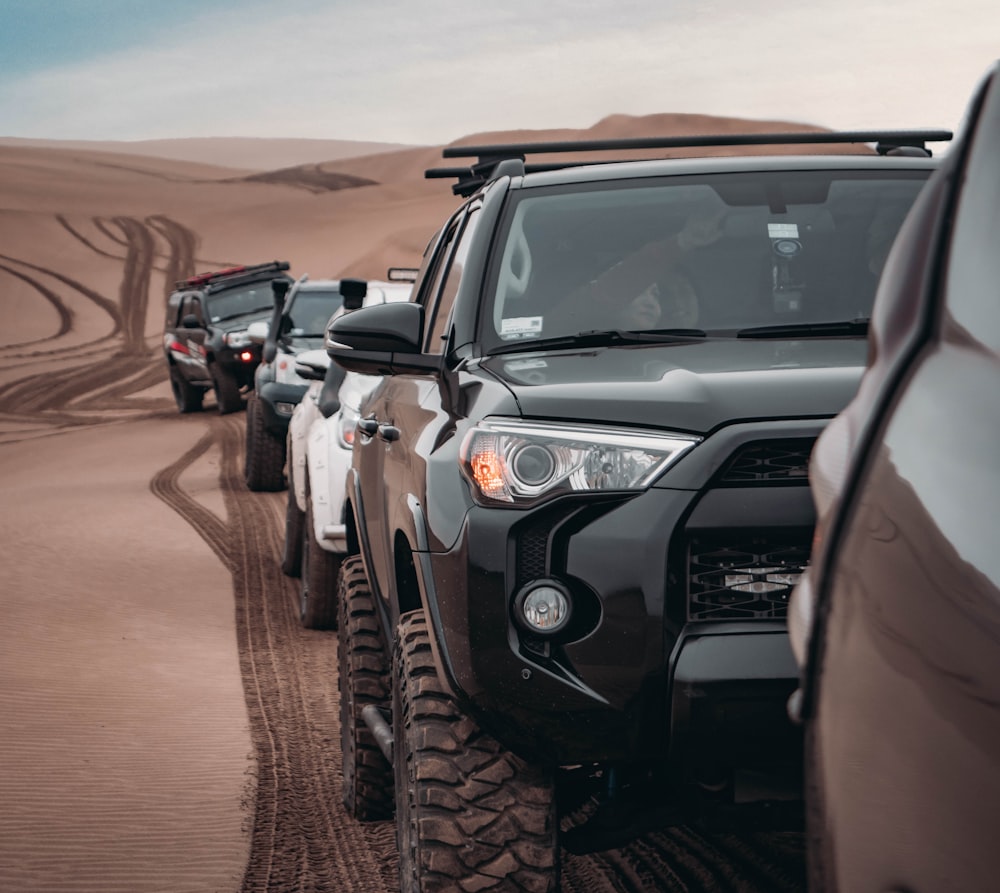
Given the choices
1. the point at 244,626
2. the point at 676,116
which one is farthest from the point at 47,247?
the point at 676,116

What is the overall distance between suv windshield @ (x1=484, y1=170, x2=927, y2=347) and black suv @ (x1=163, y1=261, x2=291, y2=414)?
1779 centimetres

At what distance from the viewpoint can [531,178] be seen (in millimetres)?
4484

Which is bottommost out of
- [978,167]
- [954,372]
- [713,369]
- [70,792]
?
[70,792]

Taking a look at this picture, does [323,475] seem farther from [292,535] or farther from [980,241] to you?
[980,241]

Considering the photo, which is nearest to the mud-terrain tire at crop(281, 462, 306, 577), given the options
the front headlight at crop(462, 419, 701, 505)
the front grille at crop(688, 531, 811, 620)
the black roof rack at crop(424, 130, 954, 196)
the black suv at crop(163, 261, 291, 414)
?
the black roof rack at crop(424, 130, 954, 196)

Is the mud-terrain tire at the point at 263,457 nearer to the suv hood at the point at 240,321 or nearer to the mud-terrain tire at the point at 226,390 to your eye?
the suv hood at the point at 240,321

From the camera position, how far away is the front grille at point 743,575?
3074mm

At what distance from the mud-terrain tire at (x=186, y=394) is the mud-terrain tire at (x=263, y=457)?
11.7m

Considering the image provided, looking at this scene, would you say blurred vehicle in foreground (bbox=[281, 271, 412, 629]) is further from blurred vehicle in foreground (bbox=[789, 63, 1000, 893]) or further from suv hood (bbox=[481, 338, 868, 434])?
blurred vehicle in foreground (bbox=[789, 63, 1000, 893])

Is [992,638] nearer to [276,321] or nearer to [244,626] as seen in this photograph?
[244,626]

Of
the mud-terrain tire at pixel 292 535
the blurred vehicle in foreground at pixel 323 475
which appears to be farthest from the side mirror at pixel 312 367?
the mud-terrain tire at pixel 292 535

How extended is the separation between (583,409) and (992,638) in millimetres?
1845

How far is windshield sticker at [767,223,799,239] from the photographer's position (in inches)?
171

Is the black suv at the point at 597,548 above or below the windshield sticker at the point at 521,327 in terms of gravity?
below
